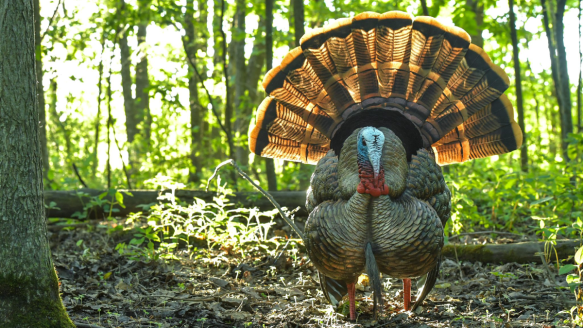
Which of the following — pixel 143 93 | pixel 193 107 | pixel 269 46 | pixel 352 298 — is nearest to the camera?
pixel 352 298

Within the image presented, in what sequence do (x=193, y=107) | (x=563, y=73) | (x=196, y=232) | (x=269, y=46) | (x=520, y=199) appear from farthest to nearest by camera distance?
1. (x=193, y=107)
2. (x=563, y=73)
3. (x=269, y=46)
4. (x=520, y=199)
5. (x=196, y=232)

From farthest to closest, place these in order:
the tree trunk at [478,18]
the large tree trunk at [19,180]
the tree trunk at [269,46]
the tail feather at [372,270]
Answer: the tree trunk at [478,18]
the tree trunk at [269,46]
the tail feather at [372,270]
the large tree trunk at [19,180]

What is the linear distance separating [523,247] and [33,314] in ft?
14.6

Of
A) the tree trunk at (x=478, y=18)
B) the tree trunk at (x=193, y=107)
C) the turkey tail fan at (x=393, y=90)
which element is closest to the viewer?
the turkey tail fan at (x=393, y=90)

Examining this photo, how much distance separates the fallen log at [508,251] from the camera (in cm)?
486

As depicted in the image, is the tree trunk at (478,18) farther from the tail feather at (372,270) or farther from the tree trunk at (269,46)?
the tail feather at (372,270)

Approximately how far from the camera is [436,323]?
12.9 feet

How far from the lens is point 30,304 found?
9.14 ft

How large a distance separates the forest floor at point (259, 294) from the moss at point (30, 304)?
34 cm

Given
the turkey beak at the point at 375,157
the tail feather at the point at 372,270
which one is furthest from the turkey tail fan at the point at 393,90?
the tail feather at the point at 372,270

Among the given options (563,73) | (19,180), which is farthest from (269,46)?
(19,180)

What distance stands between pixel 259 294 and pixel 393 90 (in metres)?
2.31

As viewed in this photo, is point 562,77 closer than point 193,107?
Yes

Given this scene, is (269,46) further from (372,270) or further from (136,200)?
(372,270)
